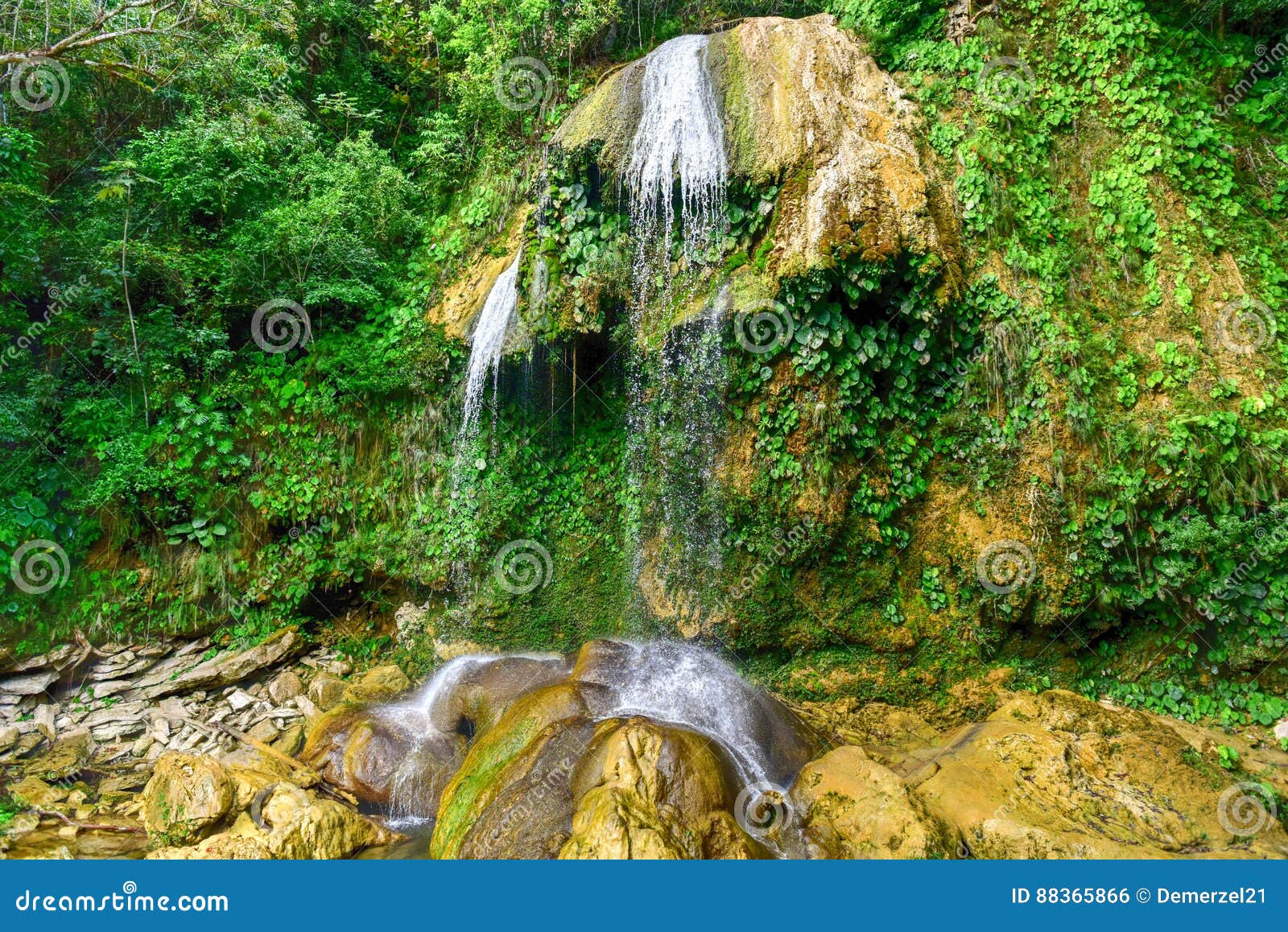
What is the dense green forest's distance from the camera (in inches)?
239

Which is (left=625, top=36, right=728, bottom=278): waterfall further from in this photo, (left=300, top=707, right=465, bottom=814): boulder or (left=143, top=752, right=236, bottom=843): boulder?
(left=143, top=752, right=236, bottom=843): boulder

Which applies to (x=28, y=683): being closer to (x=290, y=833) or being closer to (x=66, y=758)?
(x=66, y=758)

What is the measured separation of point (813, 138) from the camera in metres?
6.57

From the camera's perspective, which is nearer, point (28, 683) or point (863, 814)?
point (863, 814)

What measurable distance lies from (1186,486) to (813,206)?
4.13 m

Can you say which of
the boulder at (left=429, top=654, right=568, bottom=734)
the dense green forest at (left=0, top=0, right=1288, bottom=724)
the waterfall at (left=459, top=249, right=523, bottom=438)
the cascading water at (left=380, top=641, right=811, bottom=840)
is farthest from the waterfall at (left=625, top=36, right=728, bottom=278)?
the boulder at (left=429, top=654, right=568, bottom=734)

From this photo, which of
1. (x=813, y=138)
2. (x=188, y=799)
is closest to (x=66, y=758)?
(x=188, y=799)

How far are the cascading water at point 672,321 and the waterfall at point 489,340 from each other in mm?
1467

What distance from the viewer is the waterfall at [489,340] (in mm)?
7395

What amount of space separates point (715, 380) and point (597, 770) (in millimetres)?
3867

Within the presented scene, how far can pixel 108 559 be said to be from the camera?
7.36 metres

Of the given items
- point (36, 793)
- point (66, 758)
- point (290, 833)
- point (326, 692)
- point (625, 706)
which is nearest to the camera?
point (290, 833)

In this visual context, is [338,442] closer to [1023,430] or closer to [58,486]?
[58,486]

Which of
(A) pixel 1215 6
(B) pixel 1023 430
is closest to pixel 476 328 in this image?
(B) pixel 1023 430
